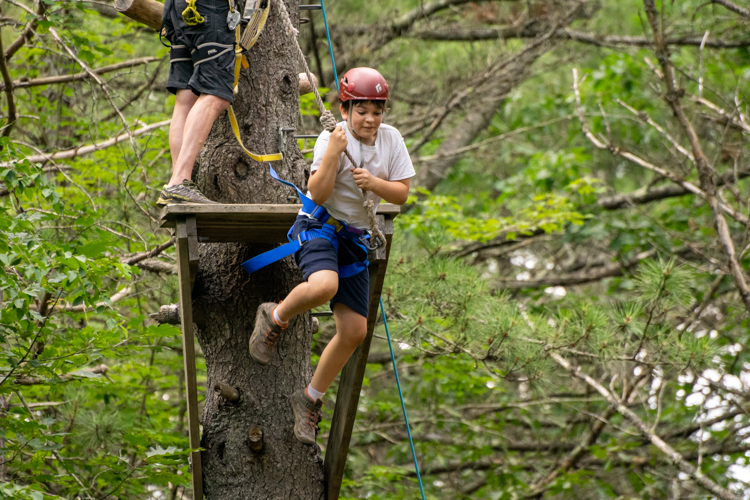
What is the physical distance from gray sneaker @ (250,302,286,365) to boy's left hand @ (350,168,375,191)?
60 centimetres

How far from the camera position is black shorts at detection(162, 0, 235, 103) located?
9.46ft

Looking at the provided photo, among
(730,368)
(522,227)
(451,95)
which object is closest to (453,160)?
(451,95)

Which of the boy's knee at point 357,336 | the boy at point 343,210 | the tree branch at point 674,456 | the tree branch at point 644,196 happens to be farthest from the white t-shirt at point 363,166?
the tree branch at point 644,196

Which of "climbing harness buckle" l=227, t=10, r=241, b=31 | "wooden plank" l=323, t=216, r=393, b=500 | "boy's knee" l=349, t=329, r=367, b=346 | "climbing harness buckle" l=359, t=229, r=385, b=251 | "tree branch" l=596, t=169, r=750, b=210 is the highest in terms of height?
"climbing harness buckle" l=227, t=10, r=241, b=31

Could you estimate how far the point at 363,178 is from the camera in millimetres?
2473

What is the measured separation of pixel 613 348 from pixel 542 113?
5.35 m

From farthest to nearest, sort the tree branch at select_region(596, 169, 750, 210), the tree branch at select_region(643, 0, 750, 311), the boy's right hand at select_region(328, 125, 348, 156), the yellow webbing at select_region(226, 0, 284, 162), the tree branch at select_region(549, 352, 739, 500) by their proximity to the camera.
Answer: the tree branch at select_region(596, 169, 750, 210), the tree branch at select_region(643, 0, 750, 311), the tree branch at select_region(549, 352, 739, 500), the yellow webbing at select_region(226, 0, 284, 162), the boy's right hand at select_region(328, 125, 348, 156)

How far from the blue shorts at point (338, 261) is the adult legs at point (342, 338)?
2cm

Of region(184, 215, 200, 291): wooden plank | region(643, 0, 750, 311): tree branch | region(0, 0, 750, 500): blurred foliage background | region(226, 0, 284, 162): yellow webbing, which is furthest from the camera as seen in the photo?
region(643, 0, 750, 311): tree branch

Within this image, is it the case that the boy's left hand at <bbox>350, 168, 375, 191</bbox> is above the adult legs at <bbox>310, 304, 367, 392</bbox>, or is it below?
above

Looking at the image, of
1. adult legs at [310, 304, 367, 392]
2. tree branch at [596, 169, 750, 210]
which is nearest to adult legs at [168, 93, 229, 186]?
adult legs at [310, 304, 367, 392]

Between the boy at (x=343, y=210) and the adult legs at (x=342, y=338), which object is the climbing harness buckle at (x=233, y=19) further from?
the adult legs at (x=342, y=338)

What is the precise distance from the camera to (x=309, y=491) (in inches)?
115

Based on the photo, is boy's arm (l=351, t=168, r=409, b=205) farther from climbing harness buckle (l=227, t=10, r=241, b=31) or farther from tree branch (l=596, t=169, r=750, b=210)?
tree branch (l=596, t=169, r=750, b=210)
